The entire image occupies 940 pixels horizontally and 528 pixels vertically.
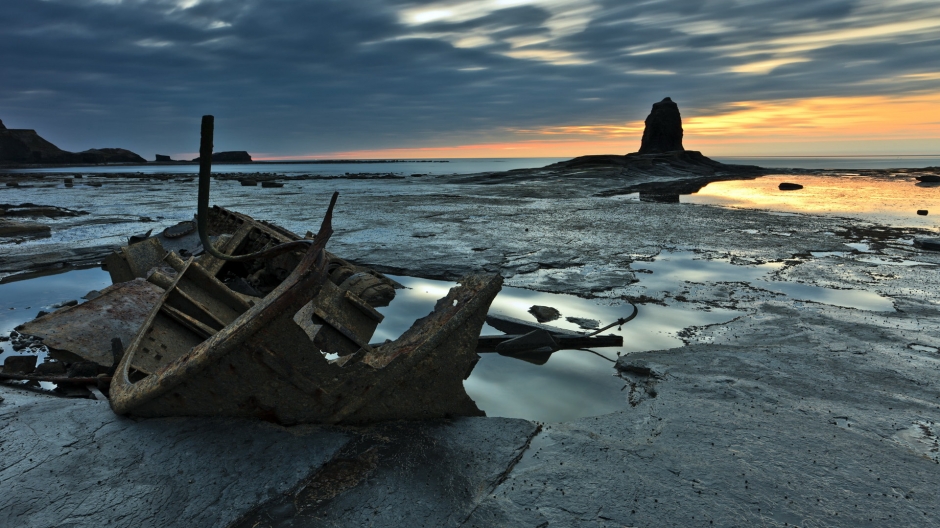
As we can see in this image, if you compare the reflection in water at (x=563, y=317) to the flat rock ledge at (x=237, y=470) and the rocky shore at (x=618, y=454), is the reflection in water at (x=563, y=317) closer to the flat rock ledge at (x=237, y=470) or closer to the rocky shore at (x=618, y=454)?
the rocky shore at (x=618, y=454)

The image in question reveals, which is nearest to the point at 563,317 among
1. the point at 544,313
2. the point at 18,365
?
the point at 544,313

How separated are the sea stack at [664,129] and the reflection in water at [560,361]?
6944 cm

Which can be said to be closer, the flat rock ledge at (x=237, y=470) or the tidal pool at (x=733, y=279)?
the flat rock ledge at (x=237, y=470)

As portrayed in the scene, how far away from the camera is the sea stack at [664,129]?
71.4 meters

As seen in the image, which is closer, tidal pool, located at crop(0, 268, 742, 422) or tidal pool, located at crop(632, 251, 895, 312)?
tidal pool, located at crop(0, 268, 742, 422)

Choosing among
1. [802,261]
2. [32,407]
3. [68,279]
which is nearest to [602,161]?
[802,261]

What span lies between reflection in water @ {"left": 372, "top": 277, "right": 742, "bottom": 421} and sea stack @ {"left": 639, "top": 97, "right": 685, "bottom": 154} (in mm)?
69437

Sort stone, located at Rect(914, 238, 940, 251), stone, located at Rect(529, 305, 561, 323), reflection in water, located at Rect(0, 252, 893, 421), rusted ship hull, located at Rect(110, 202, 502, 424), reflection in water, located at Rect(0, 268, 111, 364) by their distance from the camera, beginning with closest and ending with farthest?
rusted ship hull, located at Rect(110, 202, 502, 424), reflection in water, located at Rect(0, 252, 893, 421), reflection in water, located at Rect(0, 268, 111, 364), stone, located at Rect(529, 305, 561, 323), stone, located at Rect(914, 238, 940, 251)

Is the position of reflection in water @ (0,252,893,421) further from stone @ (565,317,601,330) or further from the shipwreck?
the shipwreck

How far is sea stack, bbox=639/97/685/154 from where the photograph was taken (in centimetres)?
7138

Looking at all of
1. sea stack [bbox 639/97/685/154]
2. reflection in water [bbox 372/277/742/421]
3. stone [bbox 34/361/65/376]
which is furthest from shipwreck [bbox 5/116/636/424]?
sea stack [bbox 639/97/685/154]

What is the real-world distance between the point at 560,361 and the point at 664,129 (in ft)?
244

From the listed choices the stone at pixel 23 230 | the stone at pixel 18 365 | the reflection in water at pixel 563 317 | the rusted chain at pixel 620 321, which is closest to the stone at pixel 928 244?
the reflection in water at pixel 563 317

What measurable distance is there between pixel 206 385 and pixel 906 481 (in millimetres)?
4274
